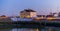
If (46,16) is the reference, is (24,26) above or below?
below

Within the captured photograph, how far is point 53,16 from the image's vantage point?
219 inches

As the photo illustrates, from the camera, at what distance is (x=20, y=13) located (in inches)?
212

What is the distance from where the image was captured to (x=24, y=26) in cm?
560

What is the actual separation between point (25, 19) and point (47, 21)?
791mm

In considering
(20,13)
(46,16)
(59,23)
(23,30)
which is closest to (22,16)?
(20,13)

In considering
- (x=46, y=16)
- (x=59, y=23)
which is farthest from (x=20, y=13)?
(x=59, y=23)

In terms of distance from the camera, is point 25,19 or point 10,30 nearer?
point 10,30

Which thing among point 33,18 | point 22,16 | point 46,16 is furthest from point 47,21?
point 22,16

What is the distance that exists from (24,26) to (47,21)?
33.3 inches

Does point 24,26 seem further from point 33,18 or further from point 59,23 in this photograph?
point 59,23

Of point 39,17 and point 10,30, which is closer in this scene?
point 10,30

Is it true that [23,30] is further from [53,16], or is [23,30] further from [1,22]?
[53,16]

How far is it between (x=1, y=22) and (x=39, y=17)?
135 centimetres

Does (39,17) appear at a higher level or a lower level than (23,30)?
higher
